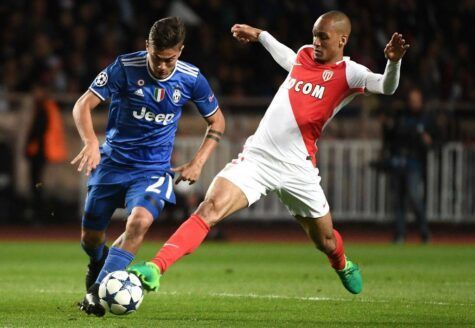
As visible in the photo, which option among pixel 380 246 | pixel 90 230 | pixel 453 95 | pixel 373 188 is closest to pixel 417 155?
pixel 380 246

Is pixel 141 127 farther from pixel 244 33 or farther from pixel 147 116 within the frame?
pixel 244 33

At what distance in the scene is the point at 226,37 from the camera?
2150cm

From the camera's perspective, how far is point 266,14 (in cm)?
2231

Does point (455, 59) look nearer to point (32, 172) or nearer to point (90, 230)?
point (32, 172)

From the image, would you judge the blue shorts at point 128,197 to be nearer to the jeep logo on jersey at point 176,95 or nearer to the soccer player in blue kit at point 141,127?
the soccer player in blue kit at point 141,127

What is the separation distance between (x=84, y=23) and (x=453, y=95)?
21.7ft

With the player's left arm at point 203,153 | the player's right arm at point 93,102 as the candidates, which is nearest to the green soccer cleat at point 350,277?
the player's left arm at point 203,153

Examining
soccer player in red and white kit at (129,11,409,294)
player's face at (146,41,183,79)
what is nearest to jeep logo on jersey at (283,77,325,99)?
soccer player in red and white kit at (129,11,409,294)

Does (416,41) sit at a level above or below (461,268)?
above

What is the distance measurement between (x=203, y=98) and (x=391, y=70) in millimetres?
1494

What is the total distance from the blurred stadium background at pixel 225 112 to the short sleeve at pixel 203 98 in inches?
376

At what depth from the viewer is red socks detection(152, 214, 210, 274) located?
8016 millimetres

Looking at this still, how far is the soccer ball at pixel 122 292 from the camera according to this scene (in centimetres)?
769

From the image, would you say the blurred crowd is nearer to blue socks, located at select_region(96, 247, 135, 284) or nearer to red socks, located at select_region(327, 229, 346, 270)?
red socks, located at select_region(327, 229, 346, 270)
